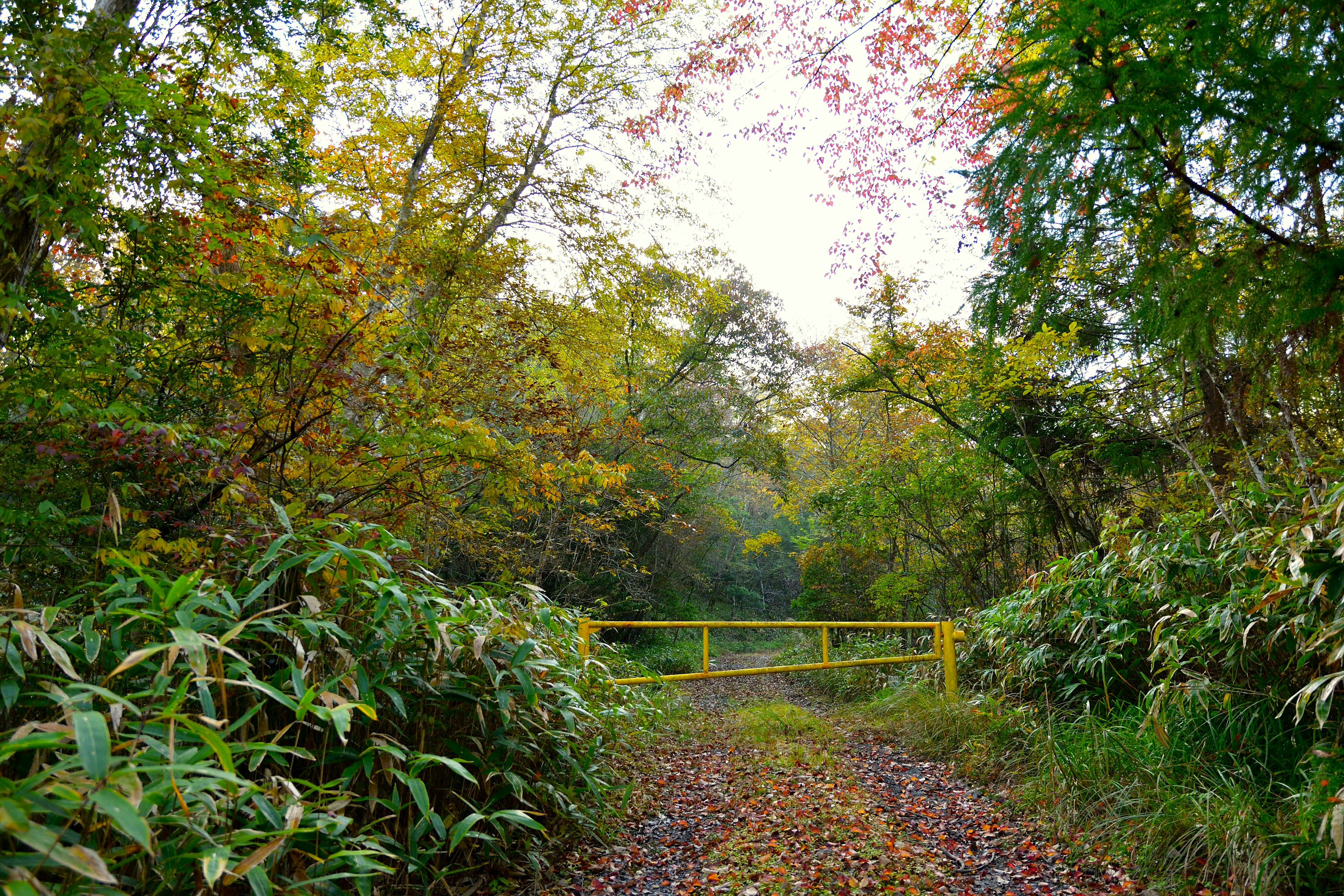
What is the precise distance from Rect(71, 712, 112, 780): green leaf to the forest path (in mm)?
→ 1696

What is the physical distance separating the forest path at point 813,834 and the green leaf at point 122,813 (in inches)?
64.7

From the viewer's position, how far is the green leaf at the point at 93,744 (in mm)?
1079

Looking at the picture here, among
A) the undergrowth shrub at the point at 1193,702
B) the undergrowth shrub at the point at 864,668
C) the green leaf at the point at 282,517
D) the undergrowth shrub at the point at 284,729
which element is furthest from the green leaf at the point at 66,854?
the undergrowth shrub at the point at 864,668

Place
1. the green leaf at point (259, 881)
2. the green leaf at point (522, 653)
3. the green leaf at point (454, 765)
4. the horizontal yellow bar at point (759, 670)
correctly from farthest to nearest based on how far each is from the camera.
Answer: the horizontal yellow bar at point (759, 670) < the green leaf at point (522, 653) < the green leaf at point (454, 765) < the green leaf at point (259, 881)

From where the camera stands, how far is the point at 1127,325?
Result: 5.54m

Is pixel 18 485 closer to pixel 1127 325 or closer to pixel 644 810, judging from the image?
pixel 644 810

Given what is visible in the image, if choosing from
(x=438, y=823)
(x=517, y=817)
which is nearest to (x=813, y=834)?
(x=517, y=817)

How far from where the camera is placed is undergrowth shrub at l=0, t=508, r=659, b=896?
1.27 meters

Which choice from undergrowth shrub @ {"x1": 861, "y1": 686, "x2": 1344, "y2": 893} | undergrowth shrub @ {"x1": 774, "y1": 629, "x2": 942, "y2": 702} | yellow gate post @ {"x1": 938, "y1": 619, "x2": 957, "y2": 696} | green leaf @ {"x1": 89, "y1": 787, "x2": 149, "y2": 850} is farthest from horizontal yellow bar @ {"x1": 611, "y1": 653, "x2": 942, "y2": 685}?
green leaf @ {"x1": 89, "y1": 787, "x2": 149, "y2": 850}

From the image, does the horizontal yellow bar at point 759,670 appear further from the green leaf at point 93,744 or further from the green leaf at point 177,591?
the green leaf at point 93,744

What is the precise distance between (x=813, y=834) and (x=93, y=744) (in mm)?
2600

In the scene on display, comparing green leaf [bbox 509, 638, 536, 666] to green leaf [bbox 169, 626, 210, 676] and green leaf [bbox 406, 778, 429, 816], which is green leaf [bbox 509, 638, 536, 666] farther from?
green leaf [bbox 169, 626, 210, 676]

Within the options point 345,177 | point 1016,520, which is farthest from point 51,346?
point 1016,520

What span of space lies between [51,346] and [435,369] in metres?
2.12
